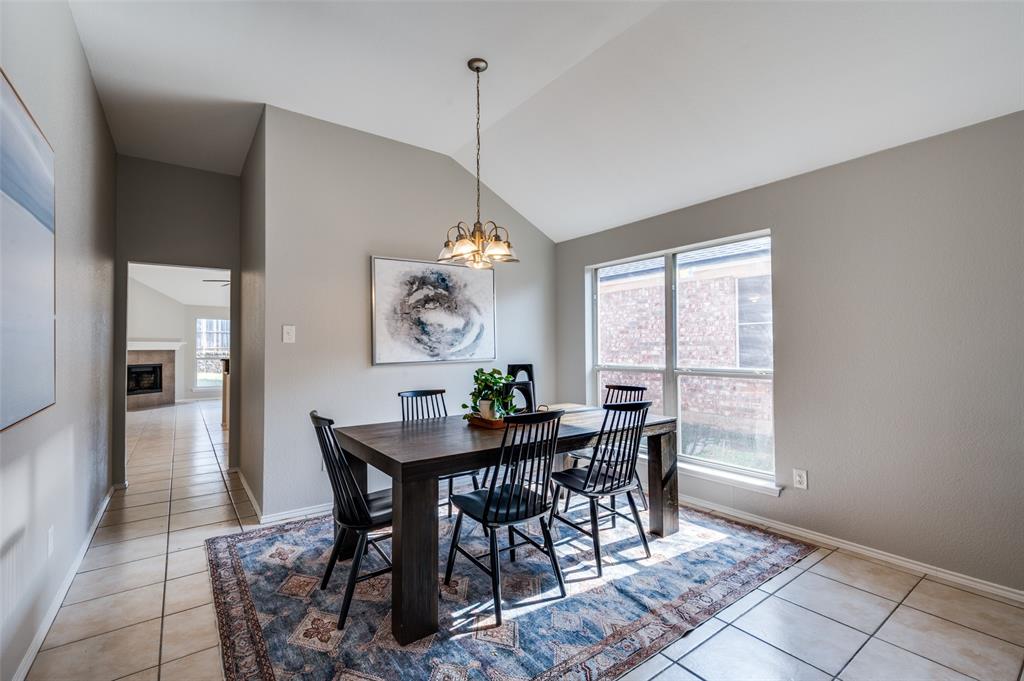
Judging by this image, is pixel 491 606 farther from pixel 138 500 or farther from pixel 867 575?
pixel 138 500

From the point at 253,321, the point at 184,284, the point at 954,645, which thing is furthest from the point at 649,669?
the point at 184,284

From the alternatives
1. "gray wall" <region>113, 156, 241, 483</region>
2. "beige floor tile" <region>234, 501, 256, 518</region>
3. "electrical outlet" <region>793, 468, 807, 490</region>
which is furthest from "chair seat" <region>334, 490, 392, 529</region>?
"gray wall" <region>113, 156, 241, 483</region>

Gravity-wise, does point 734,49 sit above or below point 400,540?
above

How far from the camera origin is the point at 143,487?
13.5ft

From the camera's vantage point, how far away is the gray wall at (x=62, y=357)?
164 cm

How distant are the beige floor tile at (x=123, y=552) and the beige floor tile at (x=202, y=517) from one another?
0.22m

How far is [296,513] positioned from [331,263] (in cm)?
184

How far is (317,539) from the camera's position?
2.98 meters

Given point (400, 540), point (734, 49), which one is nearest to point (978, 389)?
point (734, 49)

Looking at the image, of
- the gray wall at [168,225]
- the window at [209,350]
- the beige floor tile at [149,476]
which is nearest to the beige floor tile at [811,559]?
the gray wall at [168,225]

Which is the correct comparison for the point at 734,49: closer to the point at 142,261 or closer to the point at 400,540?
the point at 400,540

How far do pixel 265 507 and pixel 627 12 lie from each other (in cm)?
379

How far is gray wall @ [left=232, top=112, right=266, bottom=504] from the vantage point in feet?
11.0

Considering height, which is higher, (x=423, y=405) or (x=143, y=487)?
(x=423, y=405)
